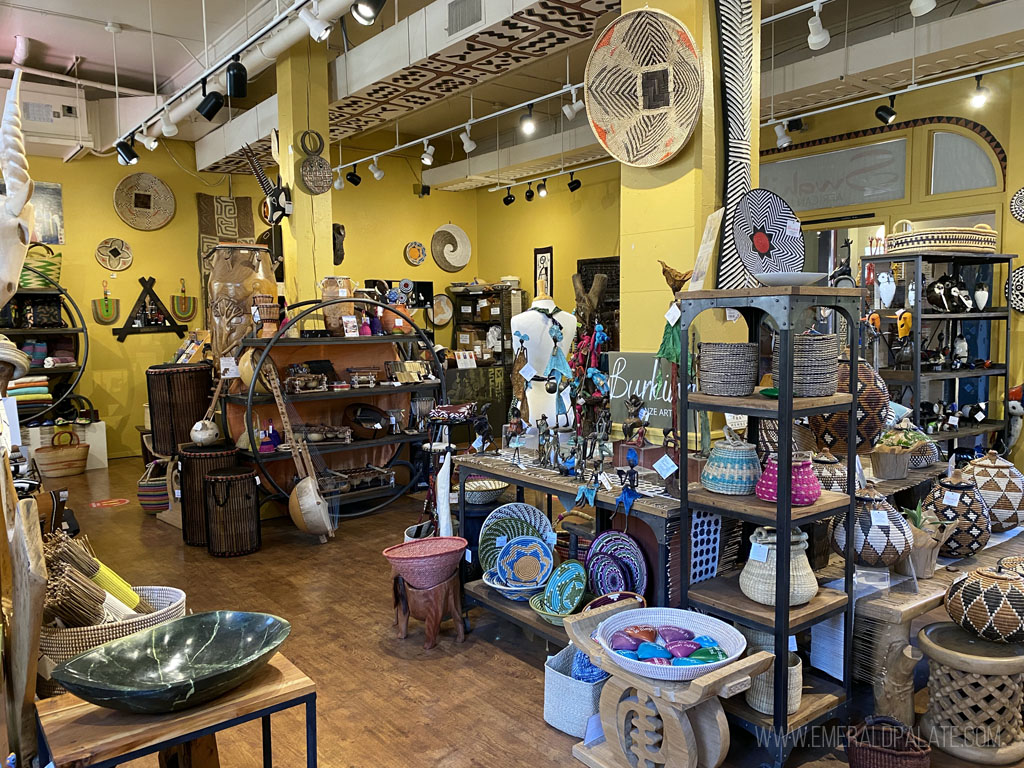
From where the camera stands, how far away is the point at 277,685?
5.51 feet

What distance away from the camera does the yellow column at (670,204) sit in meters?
3.37

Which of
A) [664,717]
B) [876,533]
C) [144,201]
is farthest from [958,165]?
[144,201]

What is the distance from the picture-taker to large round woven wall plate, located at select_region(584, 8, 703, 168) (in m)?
3.32

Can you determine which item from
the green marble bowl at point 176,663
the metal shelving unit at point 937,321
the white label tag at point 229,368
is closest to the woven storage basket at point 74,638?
the green marble bowl at point 176,663

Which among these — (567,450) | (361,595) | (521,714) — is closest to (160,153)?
(361,595)

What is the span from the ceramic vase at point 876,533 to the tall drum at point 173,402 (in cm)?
501

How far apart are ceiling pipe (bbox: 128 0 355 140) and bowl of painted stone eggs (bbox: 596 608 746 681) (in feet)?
13.6

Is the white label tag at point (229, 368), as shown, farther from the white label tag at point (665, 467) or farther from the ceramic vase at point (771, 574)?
the ceramic vase at point (771, 574)

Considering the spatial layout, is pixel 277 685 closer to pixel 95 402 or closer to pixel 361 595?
pixel 361 595

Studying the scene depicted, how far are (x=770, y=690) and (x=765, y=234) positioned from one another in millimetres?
1619

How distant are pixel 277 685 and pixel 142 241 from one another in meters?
8.79

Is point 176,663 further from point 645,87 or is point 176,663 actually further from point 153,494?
point 153,494

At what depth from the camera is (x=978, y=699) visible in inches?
94.1

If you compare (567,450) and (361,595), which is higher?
(567,450)
